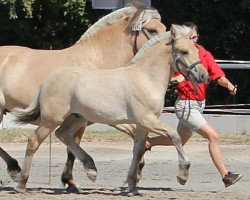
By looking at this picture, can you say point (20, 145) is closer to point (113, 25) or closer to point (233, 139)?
point (233, 139)

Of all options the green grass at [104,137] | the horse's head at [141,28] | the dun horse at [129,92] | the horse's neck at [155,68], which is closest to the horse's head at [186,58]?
the dun horse at [129,92]

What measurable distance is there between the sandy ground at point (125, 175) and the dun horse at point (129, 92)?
1.74 ft

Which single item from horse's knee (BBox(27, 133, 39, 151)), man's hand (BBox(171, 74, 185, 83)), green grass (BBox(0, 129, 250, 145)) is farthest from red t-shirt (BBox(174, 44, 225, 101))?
green grass (BBox(0, 129, 250, 145))

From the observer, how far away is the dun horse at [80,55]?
10.0 m

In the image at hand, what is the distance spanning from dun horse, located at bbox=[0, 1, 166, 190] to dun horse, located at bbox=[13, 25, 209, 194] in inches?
16.3

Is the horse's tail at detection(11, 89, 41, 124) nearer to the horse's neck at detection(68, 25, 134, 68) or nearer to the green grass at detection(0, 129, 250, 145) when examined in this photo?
the horse's neck at detection(68, 25, 134, 68)

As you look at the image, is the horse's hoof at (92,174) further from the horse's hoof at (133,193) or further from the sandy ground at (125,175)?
the horse's hoof at (133,193)

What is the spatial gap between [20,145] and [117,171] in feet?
12.9

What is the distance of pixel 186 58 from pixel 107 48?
1.33 metres

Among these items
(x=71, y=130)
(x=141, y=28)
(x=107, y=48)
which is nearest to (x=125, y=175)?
(x=71, y=130)

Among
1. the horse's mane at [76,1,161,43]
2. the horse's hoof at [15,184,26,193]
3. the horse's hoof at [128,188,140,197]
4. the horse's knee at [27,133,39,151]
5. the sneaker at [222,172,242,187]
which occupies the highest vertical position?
the horse's mane at [76,1,161,43]

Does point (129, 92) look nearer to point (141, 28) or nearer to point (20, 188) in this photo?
point (141, 28)

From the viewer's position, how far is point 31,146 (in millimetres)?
9758

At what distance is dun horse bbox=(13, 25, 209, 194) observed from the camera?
29.8ft
